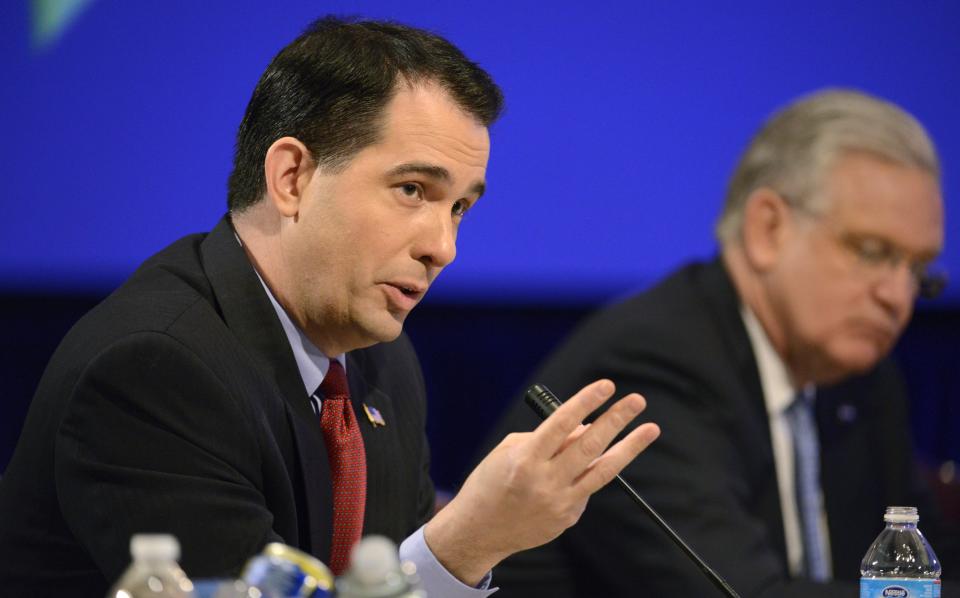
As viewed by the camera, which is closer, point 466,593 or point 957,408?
point 466,593

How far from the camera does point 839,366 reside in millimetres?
2898

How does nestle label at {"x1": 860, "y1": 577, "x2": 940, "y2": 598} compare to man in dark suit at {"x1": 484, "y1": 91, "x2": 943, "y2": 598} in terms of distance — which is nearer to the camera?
nestle label at {"x1": 860, "y1": 577, "x2": 940, "y2": 598}

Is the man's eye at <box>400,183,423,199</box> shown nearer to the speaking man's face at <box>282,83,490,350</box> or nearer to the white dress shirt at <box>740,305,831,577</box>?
the speaking man's face at <box>282,83,490,350</box>

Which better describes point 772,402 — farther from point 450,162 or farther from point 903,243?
point 450,162

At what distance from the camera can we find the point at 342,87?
1.81 metres

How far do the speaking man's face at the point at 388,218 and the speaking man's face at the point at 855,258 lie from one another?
1.22 meters

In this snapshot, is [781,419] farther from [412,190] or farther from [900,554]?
[412,190]

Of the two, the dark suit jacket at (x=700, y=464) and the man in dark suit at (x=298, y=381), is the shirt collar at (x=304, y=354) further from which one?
the dark suit jacket at (x=700, y=464)

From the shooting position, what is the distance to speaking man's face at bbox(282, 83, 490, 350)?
1.79 metres

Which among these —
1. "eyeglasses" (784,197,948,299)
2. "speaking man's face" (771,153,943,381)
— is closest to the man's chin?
"speaking man's face" (771,153,943,381)

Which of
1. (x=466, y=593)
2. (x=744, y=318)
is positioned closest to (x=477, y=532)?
(x=466, y=593)

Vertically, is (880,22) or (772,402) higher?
(880,22)

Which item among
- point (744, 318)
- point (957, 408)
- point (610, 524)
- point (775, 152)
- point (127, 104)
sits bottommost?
point (957, 408)

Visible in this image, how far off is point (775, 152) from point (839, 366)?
18.9 inches
